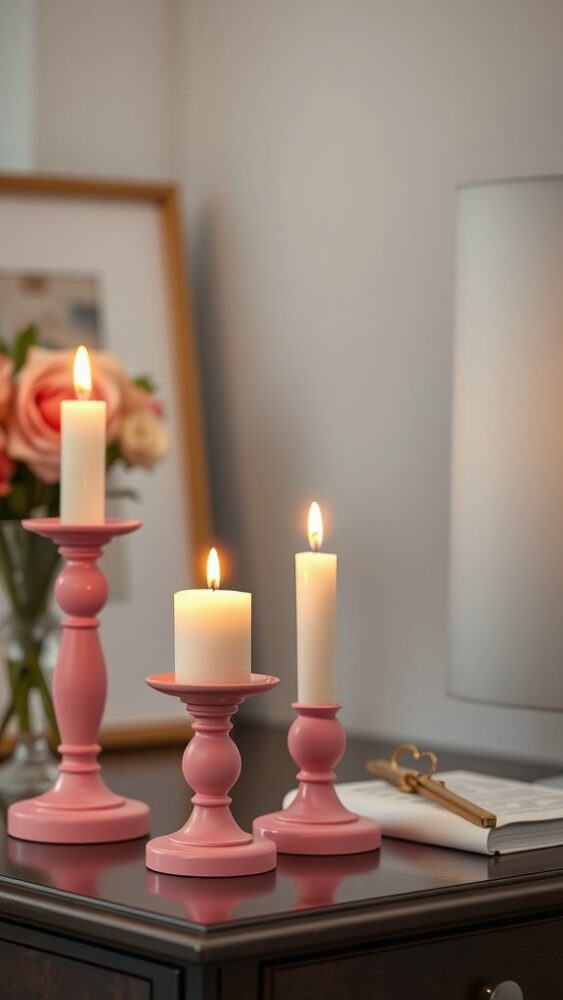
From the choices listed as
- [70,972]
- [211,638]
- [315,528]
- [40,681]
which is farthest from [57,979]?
[40,681]

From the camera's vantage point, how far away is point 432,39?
153cm

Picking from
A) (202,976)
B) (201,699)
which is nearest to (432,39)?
(201,699)

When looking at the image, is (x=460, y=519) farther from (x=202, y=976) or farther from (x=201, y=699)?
(x=202, y=976)

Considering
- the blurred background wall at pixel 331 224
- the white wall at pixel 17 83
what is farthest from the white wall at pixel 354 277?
the white wall at pixel 17 83

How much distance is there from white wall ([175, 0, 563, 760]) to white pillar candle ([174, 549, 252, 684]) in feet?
1.87

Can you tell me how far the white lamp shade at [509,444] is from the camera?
1.21 m

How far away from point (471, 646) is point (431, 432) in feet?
1.12

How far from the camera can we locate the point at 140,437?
1431mm

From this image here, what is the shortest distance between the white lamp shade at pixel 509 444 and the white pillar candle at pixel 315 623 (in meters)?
0.23

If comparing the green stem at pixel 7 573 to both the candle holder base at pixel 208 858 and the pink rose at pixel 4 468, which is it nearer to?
the pink rose at pixel 4 468

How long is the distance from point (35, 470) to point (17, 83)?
0.66 m

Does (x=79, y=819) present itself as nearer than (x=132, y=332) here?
Yes

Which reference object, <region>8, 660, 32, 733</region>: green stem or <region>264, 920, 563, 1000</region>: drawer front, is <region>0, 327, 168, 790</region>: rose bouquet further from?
<region>264, 920, 563, 1000</region>: drawer front

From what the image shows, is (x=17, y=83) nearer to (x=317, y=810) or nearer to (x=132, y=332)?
(x=132, y=332)
